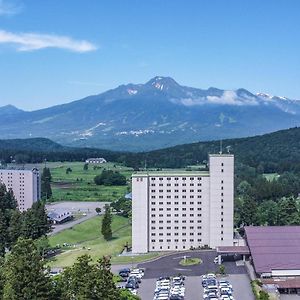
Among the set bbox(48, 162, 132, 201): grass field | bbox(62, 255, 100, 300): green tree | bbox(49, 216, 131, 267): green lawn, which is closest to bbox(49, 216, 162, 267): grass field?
bbox(49, 216, 131, 267): green lawn

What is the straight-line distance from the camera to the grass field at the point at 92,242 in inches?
1203

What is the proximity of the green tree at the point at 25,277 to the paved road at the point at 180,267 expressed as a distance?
11.8 metres

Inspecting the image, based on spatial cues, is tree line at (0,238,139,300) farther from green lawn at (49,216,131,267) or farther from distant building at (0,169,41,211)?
distant building at (0,169,41,211)

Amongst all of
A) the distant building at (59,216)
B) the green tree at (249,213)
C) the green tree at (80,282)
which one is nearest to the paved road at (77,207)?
the distant building at (59,216)

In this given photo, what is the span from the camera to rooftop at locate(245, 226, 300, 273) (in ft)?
87.1

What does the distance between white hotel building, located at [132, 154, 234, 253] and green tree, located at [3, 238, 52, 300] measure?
1653cm

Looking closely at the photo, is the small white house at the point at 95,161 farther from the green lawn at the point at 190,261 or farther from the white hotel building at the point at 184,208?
the green lawn at the point at 190,261

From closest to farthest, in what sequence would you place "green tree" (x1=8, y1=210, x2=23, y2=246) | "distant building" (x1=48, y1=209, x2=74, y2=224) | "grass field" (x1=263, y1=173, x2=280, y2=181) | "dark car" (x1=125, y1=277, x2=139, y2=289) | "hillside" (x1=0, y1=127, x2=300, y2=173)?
"dark car" (x1=125, y1=277, x2=139, y2=289)
"green tree" (x1=8, y1=210, x2=23, y2=246)
"distant building" (x1=48, y1=209, x2=74, y2=224)
"grass field" (x1=263, y1=173, x2=280, y2=181)
"hillside" (x1=0, y1=127, x2=300, y2=173)

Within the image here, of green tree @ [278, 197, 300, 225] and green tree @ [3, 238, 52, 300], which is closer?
green tree @ [3, 238, 52, 300]

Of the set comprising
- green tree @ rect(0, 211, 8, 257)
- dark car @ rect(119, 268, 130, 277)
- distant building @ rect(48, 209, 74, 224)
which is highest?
green tree @ rect(0, 211, 8, 257)

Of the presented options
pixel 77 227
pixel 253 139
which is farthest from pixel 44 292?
pixel 253 139

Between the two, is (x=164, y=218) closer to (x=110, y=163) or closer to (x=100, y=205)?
(x=100, y=205)

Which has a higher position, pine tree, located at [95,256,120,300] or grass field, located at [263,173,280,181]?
grass field, located at [263,173,280,181]

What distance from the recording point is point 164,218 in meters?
33.0
